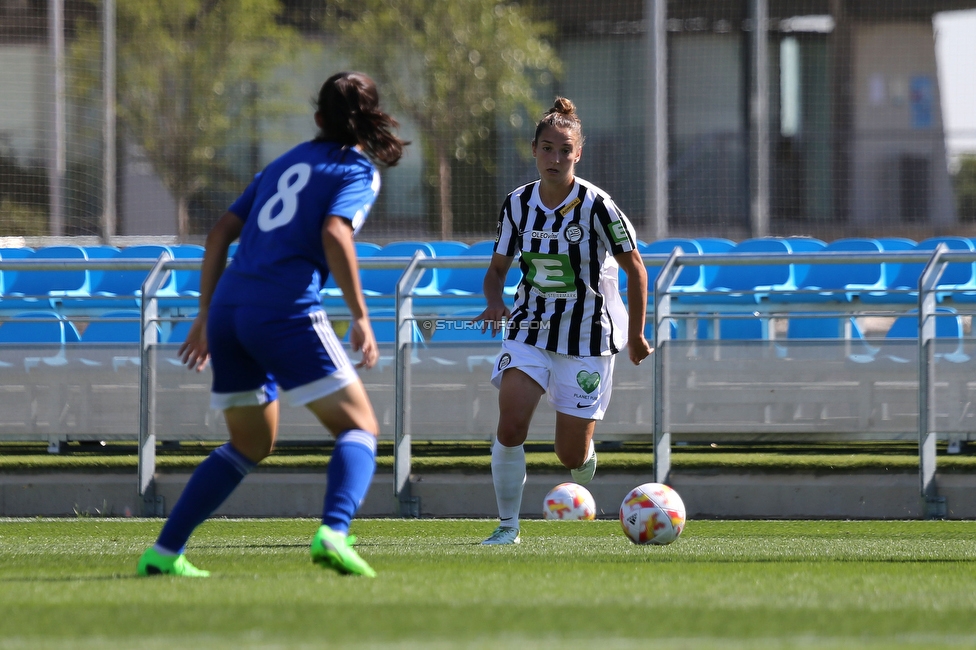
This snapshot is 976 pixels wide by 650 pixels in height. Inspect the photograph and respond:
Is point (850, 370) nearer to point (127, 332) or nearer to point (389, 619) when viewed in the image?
point (127, 332)

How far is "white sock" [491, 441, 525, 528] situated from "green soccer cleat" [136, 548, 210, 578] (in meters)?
2.05

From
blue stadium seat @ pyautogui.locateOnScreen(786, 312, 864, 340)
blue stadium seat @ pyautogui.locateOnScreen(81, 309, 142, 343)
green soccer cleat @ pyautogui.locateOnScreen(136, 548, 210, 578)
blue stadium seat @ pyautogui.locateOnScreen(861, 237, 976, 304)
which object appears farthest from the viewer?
blue stadium seat @ pyautogui.locateOnScreen(81, 309, 142, 343)

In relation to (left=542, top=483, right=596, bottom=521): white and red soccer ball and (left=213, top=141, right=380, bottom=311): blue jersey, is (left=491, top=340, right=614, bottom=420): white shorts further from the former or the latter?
(left=213, top=141, right=380, bottom=311): blue jersey

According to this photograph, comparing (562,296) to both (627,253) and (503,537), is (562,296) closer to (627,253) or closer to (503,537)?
(627,253)

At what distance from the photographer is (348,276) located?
437 cm

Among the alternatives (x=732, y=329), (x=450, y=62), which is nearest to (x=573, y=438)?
(x=732, y=329)

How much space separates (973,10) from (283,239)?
1766 centimetres

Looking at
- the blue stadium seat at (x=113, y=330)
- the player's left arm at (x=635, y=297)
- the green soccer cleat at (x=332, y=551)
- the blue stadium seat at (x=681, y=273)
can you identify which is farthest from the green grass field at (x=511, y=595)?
the blue stadium seat at (x=681, y=273)

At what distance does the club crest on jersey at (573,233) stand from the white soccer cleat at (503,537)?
1.47m

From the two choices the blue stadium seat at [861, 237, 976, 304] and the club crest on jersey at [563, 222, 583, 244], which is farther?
the blue stadium seat at [861, 237, 976, 304]

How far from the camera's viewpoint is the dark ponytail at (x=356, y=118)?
15.2 ft

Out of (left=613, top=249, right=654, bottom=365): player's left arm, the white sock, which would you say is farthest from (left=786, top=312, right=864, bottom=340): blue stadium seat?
the white sock

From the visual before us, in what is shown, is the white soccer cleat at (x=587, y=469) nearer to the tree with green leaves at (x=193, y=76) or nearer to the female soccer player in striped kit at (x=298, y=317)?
the female soccer player in striped kit at (x=298, y=317)

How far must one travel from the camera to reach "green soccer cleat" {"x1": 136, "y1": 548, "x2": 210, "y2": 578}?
15.6 feet
